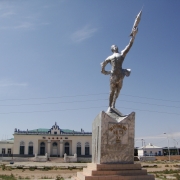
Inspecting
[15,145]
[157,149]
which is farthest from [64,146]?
[157,149]

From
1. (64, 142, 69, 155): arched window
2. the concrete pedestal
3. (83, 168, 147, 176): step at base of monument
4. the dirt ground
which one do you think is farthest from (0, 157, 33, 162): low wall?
(83, 168, 147, 176): step at base of monument

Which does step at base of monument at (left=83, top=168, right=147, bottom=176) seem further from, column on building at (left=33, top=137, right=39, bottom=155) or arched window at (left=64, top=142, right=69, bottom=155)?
arched window at (left=64, top=142, right=69, bottom=155)

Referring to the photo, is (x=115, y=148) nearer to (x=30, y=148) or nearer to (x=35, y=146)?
(x=35, y=146)

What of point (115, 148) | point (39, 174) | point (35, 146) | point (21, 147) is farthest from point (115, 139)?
point (21, 147)

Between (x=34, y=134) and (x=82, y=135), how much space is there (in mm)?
11118

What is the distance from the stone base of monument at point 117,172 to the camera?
9.65 m

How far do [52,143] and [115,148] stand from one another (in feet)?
169

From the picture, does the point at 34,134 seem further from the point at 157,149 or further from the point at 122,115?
the point at 122,115

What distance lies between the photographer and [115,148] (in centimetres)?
1060

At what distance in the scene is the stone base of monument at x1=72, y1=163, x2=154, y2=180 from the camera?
9.65 meters

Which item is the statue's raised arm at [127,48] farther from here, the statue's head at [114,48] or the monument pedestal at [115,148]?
the monument pedestal at [115,148]

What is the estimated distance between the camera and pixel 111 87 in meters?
11.8

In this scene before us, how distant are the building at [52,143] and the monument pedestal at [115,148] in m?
49.6

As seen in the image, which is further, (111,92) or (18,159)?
→ (18,159)
